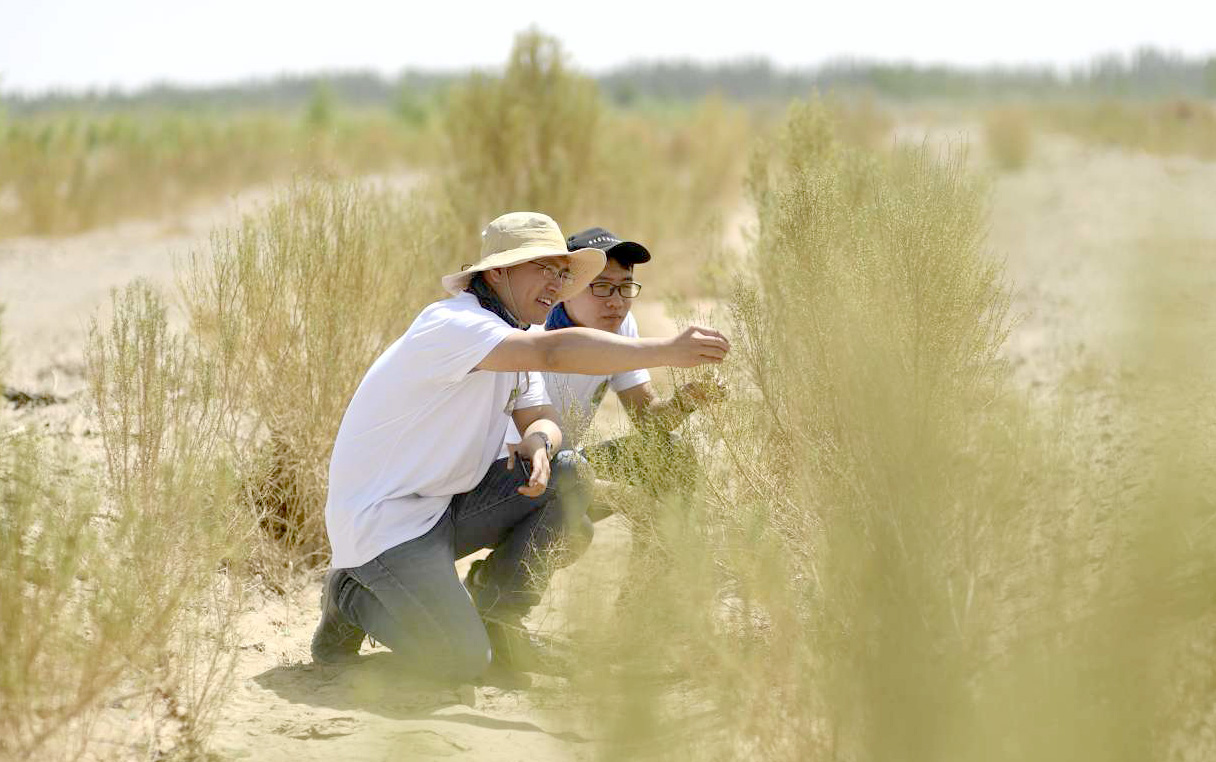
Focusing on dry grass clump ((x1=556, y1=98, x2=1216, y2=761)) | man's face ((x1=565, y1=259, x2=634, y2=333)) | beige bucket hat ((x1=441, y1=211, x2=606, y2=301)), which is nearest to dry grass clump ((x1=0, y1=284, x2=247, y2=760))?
beige bucket hat ((x1=441, y1=211, x2=606, y2=301))

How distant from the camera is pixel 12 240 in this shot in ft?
53.6

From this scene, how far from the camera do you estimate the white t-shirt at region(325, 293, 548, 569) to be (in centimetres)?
360

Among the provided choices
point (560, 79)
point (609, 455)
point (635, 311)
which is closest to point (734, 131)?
point (560, 79)

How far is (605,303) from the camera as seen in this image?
4.30 meters

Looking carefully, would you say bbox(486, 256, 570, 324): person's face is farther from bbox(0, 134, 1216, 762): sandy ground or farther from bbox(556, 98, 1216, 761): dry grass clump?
bbox(0, 134, 1216, 762): sandy ground

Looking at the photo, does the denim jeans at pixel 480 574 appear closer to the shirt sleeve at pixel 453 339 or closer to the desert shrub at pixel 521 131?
the shirt sleeve at pixel 453 339

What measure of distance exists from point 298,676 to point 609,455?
110 centimetres

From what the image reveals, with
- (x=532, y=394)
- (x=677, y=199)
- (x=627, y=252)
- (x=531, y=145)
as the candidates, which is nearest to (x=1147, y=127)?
(x=677, y=199)

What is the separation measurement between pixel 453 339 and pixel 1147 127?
27393 mm

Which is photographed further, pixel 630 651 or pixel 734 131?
pixel 734 131

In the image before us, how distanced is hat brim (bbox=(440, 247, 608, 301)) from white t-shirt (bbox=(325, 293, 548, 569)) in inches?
3.8

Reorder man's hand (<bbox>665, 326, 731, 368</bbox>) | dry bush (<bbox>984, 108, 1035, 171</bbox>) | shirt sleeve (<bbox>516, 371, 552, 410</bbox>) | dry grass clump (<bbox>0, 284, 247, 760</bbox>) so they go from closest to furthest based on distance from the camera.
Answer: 1. dry grass clump (<bbox>0, 284, 247, 760</bbox>)
2. man's hand (<bbox>665, 326, 731, 368</bbox>)
3. shirt sleeve (<bbox>516, 371, 552, 410</bbox>)
4. dry bush (<bbox>984, 108, 1035, 171</bbox>)

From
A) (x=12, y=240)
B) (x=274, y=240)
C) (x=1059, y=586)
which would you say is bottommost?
(x=12, y=240)

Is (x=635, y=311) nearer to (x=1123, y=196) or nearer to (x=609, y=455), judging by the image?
(x=609, y=455)
